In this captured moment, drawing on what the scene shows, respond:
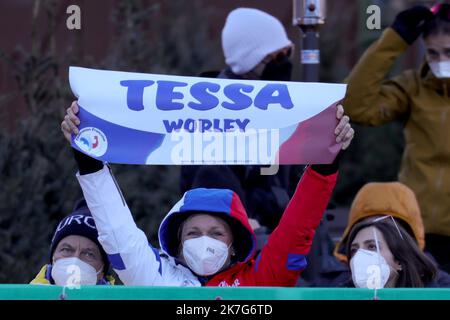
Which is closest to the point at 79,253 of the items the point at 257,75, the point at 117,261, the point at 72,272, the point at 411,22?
the point at 72,272

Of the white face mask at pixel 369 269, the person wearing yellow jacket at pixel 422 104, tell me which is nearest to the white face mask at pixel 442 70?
the person wearing yellow jacket at pixel 422 104

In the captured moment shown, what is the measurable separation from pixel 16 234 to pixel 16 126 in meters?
0.73

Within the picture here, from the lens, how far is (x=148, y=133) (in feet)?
13.3

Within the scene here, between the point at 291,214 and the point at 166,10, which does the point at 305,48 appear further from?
the point at 166,10

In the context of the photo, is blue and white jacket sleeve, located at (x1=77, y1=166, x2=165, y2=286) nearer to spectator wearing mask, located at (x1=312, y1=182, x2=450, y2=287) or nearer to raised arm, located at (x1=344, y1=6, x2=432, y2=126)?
spectator wearing mask, located at (x1=312, y1=182, x2=450, y2=287)

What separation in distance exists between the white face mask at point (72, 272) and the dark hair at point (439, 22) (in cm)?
208

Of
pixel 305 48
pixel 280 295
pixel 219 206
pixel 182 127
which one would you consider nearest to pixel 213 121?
pixel 182 127

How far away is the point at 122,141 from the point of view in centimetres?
403

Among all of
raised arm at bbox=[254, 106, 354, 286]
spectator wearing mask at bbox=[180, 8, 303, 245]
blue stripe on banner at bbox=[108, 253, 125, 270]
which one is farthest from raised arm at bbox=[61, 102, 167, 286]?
spectator wearing mask at bbox=[180, 8, 303, 245]

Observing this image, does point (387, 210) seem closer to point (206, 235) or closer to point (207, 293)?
point (206, 235)

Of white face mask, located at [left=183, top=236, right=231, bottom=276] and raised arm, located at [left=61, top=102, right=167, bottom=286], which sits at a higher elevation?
raised arm, located at [left=61, top=102, right=167, bottom=286]

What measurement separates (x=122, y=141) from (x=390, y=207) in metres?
1.40

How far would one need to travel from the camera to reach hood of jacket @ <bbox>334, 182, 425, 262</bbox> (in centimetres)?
491

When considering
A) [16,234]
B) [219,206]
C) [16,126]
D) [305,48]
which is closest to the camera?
[219,206]
